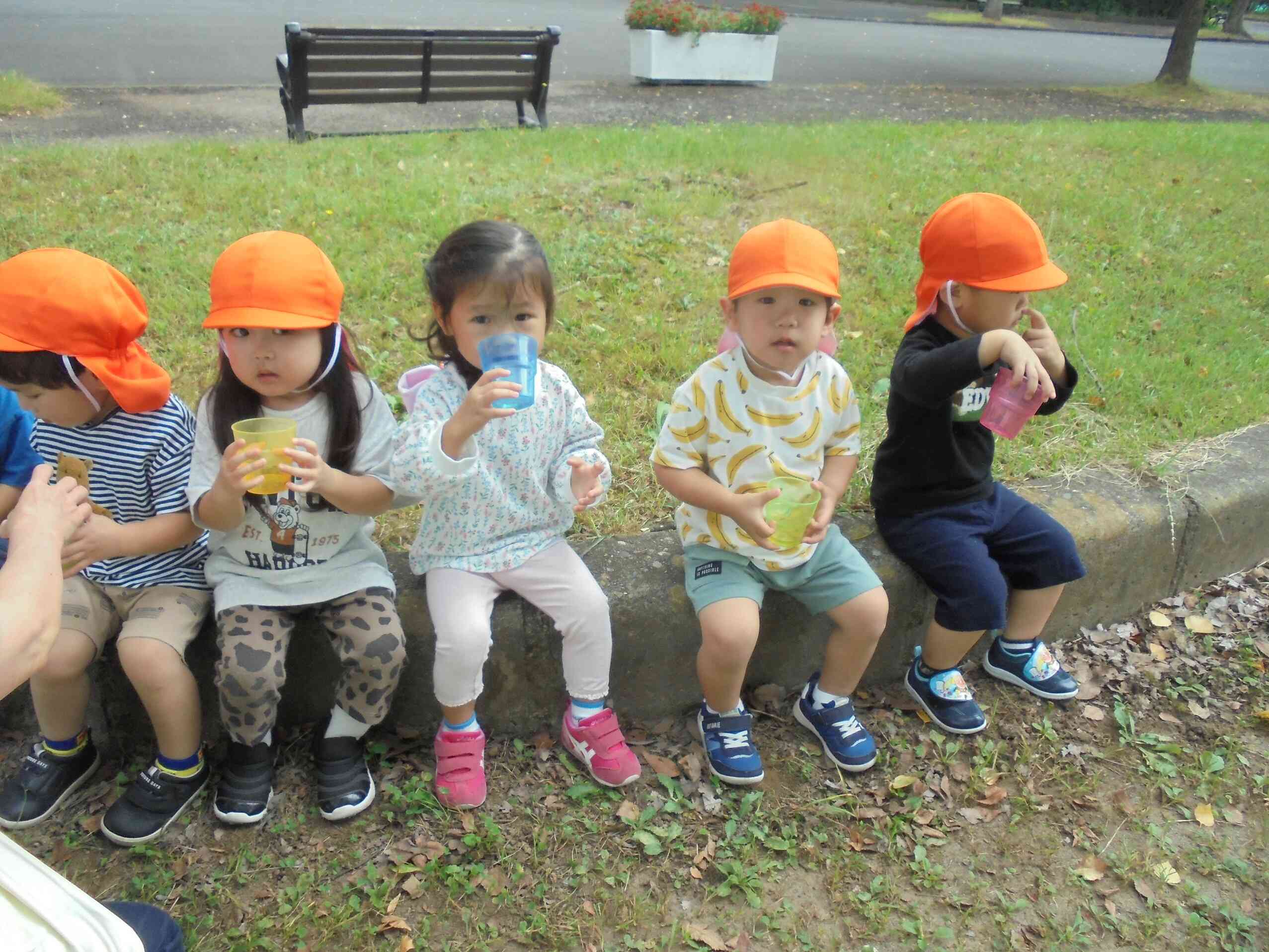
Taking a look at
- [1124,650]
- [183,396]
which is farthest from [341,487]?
[1124,650]

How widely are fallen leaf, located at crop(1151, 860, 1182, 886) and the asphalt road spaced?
10.7m

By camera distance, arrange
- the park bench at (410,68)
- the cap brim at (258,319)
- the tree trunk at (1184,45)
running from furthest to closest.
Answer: the tree trunk at (1184,45), the park bench at (410,68), the cap brim at (258,319)

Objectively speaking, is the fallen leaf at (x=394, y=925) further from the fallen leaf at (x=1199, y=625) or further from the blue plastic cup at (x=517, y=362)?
the fallen leaf at (x=1199, y=625)

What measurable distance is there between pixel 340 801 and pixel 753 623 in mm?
1069

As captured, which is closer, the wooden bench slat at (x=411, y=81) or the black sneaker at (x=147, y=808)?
the black sneaker at (x=147, y=808)

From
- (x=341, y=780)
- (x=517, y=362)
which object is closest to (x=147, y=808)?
(x=341, y=780)

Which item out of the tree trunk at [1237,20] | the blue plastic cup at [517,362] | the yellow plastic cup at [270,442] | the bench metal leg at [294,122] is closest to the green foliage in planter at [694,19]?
the bench metal leg at [294,122]

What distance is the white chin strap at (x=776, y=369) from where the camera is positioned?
102 inches

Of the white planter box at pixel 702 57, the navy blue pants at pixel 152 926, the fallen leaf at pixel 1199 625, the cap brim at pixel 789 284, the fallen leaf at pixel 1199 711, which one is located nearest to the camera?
the navy blue pants at pixel 152 926

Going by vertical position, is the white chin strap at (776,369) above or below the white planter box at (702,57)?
below

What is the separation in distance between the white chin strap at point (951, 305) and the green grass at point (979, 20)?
24.2 meters

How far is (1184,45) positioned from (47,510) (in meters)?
15.4

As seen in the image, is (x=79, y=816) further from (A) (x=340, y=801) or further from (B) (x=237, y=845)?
(A) (x=340, y=801)

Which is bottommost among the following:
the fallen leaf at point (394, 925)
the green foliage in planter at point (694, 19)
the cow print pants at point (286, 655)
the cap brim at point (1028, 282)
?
the fallen leaf at point (394, 925)
